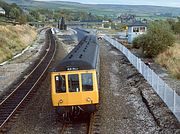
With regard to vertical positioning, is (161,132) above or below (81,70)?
below

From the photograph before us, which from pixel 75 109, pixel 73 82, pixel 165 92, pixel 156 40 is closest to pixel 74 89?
pixel 73 82

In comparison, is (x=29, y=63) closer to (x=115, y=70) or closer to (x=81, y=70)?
(x=115, y=70)

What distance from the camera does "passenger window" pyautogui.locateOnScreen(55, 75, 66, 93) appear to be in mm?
14728

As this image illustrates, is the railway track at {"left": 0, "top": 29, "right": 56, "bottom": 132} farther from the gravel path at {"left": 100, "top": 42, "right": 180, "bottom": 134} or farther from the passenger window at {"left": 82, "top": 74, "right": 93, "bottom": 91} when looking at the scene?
the gravel path at {"left": 100, "top": 42, "right": 180, "bottom": 134}

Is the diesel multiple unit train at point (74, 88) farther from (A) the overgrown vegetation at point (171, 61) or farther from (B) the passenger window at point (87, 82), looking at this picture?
(A) the overgrown vegetation at point (171, 61)

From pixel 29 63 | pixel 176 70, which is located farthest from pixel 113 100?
pixel 29 63

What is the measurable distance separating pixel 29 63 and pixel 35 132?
817 inches

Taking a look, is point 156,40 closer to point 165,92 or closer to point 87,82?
point 165,92

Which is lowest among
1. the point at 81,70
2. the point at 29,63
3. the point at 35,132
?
the point at 29,63

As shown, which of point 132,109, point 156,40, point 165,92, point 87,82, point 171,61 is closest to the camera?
point 87,82

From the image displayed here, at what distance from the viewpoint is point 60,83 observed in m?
14.8

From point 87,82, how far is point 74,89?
1.83ft

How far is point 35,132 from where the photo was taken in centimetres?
1432

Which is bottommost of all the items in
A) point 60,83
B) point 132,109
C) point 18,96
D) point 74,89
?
point 18,96
